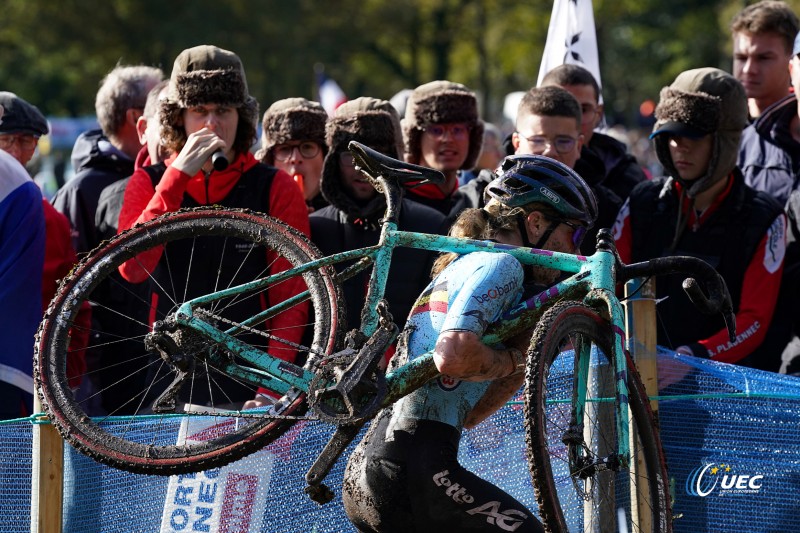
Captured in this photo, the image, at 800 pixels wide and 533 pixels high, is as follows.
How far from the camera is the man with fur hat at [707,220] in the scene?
600 centimetres

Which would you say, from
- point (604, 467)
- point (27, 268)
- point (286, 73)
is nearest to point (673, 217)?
point (604, 467)

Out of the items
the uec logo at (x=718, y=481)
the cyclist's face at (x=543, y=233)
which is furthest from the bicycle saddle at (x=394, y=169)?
the uec logo at (x=718, y=481)

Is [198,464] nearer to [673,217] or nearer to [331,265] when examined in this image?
[331,265]

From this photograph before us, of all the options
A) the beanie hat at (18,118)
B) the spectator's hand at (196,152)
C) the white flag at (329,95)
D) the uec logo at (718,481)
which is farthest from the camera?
the white flag at (329,95)

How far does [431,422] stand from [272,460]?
1.33 meters

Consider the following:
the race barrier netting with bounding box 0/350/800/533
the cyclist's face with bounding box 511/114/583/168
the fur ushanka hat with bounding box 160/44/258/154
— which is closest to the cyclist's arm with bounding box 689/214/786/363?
the race barrier netting with bounding box 0/350/800/533

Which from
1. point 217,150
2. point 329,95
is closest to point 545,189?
point 217,150

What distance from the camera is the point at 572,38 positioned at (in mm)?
8367

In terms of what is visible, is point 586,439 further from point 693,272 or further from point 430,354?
point 430,354

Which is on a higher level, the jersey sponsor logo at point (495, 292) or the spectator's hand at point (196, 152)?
the spectator's hand at point (196, 152)

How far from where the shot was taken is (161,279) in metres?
5.53

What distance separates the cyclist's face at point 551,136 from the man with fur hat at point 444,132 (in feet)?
1.61

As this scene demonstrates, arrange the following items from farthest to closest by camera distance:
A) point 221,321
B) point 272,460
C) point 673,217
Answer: point 673,217, point 272,460, point 221,321

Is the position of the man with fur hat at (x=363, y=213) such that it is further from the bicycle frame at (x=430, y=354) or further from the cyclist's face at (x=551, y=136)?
the bicycle frame at (x=430, y=354)
